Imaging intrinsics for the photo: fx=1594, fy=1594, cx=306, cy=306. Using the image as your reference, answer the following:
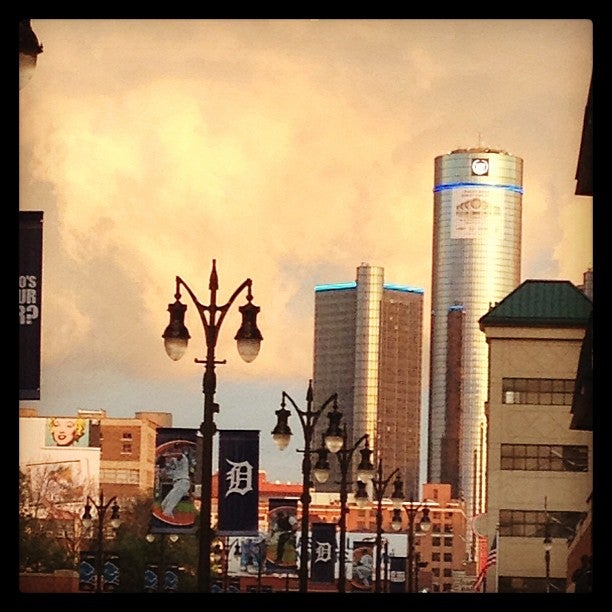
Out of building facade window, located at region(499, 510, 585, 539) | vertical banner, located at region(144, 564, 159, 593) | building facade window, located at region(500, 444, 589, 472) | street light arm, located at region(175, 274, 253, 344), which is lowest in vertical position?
vertical banner, located at region(144, 564, 159, 593)

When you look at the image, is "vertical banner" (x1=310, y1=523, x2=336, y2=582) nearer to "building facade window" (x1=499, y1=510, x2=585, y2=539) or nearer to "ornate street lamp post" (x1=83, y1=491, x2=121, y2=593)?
"building facade window" (x1=499, y1=510, x2=585, y2=539)

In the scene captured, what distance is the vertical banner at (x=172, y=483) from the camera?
1190 cm

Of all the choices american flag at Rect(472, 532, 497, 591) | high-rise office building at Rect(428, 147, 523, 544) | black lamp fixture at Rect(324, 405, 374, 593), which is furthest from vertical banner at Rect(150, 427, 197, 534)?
Answer: american flag at Rect(472, 532, 497, 591)

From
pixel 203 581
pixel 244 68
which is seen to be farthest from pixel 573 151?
pixel 203 581

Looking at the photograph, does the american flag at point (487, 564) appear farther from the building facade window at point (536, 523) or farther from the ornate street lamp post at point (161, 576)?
the ornate street lamp post at point (161, 576)

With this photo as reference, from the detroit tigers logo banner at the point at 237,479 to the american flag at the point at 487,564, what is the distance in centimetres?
169

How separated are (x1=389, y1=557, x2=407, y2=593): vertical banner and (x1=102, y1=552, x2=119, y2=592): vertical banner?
6.64 ft

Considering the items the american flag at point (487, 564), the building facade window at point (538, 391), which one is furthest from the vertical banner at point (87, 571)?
the building facade window at point (538, 391)

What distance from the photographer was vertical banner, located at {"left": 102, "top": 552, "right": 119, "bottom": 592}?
11672 mm

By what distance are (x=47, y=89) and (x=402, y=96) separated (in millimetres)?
2643

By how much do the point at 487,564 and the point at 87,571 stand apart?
296 centimetres

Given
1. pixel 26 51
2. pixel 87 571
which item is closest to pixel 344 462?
pixel 87 571

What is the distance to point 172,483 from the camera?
11.9 m
